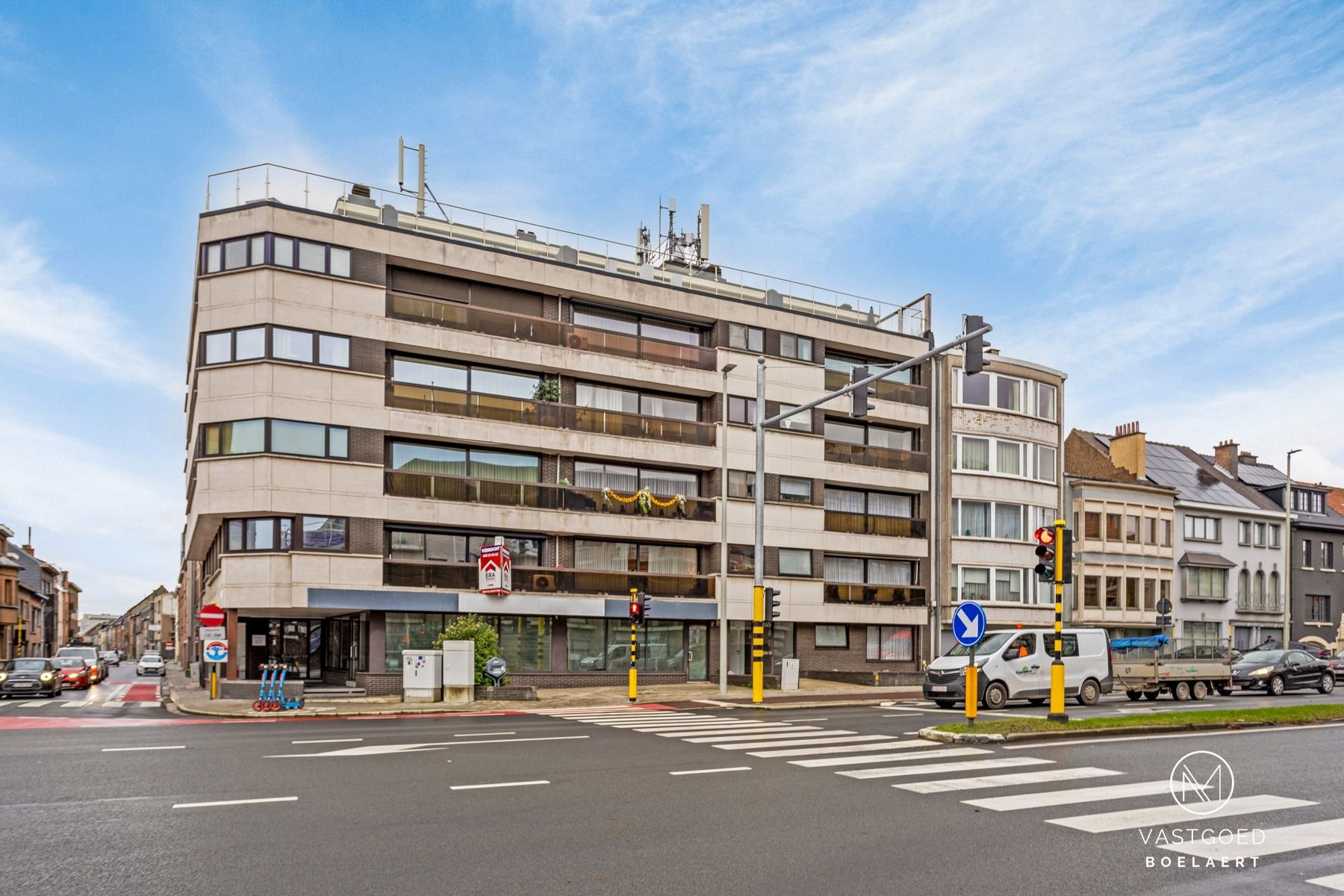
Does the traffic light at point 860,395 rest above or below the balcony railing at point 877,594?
above

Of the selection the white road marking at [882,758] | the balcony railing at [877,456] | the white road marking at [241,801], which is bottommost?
the white road marking at [882,758]

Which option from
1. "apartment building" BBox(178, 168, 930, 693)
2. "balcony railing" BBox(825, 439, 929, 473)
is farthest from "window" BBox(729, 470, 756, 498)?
"balcony railing" BBox(825, 439, 929, 473)

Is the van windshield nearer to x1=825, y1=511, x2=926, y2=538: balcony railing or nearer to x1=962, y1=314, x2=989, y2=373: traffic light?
x1=962, y1=314, x2=989, y2=373: traffic light

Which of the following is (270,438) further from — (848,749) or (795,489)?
(848,749)

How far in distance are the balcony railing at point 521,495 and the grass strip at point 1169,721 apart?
2017 cm

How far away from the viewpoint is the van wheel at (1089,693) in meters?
27.7

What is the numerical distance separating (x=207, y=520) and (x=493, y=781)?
25781 mm

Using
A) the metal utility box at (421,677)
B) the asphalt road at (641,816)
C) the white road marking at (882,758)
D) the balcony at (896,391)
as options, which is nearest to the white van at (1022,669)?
the asphalt road at (641,816)

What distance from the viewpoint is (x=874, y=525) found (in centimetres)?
4503

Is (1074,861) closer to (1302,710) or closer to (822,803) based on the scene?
(822,803)

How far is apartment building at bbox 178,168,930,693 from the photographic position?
3316 cm

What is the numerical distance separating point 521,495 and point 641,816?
2731cm

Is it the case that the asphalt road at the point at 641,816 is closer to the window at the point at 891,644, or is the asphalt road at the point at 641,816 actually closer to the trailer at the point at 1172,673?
the trailer at the point at 1172,673

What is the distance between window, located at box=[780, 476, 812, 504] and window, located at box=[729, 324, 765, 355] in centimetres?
518
